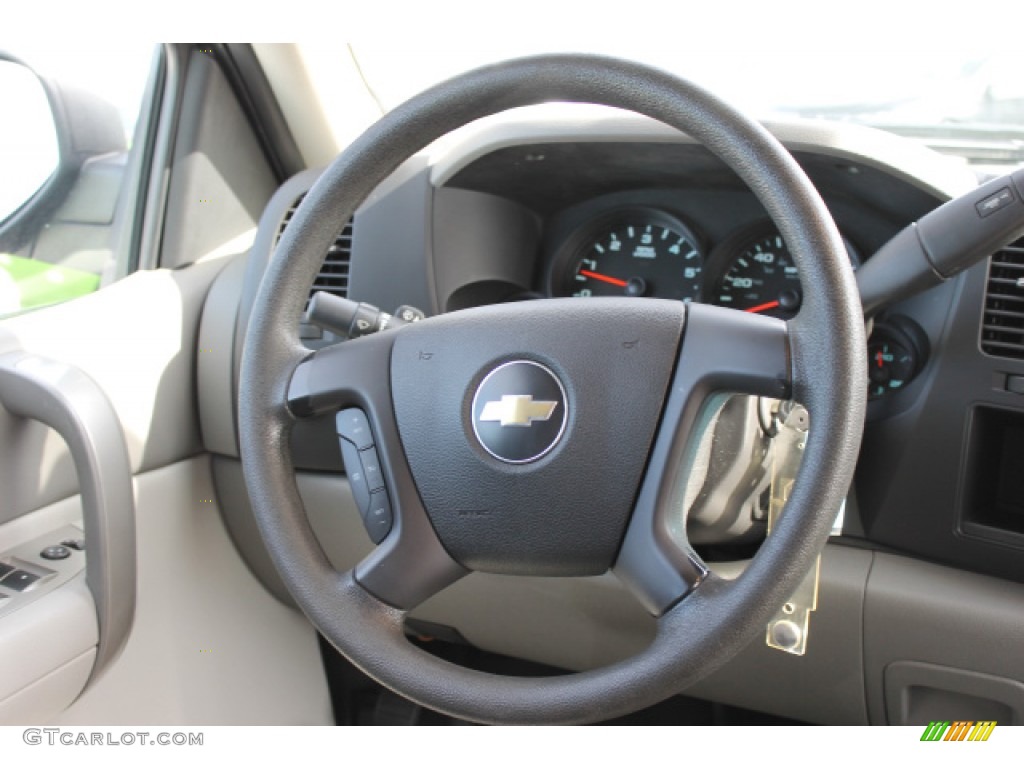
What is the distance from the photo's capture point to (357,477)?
0.99 meters

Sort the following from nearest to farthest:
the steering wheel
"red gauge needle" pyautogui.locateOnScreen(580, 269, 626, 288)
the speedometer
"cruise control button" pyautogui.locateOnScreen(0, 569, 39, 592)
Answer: the steering wheel → "cruise control button" pyautogui.locateOnScreen(0, 569, 39, 592) → the speedometer → "red gauge needle" pyautogui.locateOnScreen(580, 269, 626, 288)

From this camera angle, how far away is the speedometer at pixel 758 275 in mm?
1465

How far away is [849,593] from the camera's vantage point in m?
1.31

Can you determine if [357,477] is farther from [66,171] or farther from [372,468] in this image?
[66,171]

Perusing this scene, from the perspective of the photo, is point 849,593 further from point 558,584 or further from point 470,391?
point 470,391

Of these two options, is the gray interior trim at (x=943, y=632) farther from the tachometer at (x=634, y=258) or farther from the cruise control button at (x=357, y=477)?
the cruise control button at (x=357, y=477)

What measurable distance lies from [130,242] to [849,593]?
1.36m

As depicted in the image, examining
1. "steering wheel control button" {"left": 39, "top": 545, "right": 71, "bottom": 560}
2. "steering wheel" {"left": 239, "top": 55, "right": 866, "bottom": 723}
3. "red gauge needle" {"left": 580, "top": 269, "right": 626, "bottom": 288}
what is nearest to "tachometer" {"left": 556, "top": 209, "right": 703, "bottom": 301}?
"red gauge needle" {"left": 580, "top": 269, "right": 626, "bottom": 288}

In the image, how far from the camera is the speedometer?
4.81 ft

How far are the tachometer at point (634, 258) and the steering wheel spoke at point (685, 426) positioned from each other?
667 mm

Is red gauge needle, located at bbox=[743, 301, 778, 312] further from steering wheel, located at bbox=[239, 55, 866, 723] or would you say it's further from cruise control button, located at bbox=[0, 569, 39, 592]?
cruise control button, located at bbox=[0, 569, 39, 592]

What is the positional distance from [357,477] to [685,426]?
35 cm
